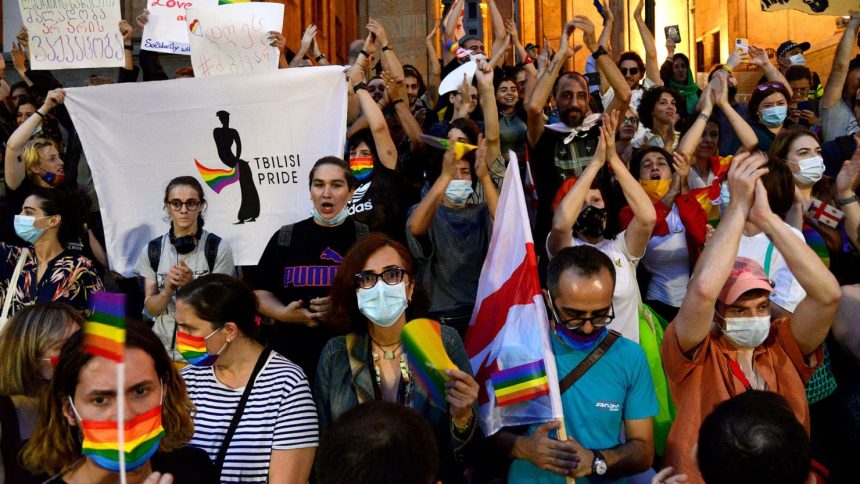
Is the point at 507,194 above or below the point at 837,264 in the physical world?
above

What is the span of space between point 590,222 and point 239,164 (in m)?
2.69

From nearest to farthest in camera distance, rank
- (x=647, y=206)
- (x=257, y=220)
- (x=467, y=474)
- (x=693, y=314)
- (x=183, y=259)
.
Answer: (x=693, y=314) → (x=467, y=474) → (x=647, y=206) → (x=183, y=259) → (x=257, y=220)

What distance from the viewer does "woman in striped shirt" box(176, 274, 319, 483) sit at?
11.6 feet

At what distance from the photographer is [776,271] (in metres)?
5.05

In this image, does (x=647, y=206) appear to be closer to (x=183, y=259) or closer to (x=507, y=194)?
(x=507, y=194)

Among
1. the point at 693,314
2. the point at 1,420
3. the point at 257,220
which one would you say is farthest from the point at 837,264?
the point at 1,420

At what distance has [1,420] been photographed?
3463 mm

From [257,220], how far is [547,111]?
3.76 meters

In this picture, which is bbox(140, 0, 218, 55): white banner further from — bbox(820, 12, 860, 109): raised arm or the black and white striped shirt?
bbox(820, 12, 860, 109): raised arm

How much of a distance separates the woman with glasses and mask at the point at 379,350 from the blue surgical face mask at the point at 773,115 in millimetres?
4507

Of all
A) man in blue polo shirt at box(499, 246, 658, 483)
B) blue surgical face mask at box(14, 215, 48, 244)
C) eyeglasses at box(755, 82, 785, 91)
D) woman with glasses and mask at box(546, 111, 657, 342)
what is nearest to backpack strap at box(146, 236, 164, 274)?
blue surgical face mask at box(14, 215, 48, 244)

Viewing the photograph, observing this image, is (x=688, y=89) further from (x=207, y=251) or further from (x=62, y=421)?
(x=62, y=421)

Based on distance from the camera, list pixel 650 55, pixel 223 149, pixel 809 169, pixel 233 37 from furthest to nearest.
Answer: pixel 650 55 → pixel 233 37 → pixel 223 149 → pixel 809 169

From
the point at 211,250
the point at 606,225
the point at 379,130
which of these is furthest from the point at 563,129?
the point at 211,250
